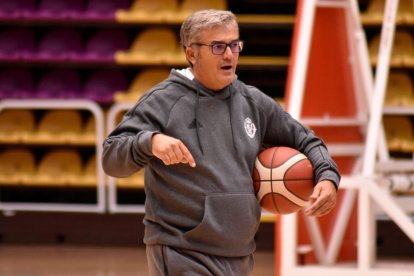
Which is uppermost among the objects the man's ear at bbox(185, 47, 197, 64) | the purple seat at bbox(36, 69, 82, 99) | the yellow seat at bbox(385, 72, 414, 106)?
the man's ear at bbox(185, 47, 197, 64)

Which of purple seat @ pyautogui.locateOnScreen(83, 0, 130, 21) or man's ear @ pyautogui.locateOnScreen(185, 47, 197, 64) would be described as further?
purple seat @ pyautogui.locateOnScreen(83, 0, 130, 21)

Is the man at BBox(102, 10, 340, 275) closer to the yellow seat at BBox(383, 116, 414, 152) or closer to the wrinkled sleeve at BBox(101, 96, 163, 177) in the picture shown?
the wrinkled sleeve at BBox(101, 96, 163, 177)

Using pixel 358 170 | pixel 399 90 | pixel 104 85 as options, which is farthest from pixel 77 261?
pixel 399 90

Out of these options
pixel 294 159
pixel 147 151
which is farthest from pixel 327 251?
pixel 147 151

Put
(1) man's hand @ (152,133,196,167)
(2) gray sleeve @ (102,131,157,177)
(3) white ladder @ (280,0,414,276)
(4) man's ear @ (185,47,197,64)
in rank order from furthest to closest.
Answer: (3) white ladder @ (280,0,414,276)
(4) man's ear @ (185,47,197,64)
(2) gray sleeve @ (102,131,157,177)
(1) man's hand @ (152,133,196,167)

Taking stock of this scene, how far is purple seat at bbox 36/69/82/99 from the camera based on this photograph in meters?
6.84

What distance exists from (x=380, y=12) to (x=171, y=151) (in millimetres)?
4178

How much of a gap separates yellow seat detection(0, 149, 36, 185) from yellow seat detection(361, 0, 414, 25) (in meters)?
2.87

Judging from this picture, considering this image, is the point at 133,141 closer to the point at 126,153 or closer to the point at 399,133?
the point at 126,153

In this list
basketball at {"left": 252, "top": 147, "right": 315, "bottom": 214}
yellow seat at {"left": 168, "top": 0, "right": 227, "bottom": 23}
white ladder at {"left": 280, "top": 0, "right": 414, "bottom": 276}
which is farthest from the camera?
yellow seat at {"left": 168, "top": 0, "right": 227, "bottom": 23}

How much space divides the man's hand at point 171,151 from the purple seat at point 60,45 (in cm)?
432

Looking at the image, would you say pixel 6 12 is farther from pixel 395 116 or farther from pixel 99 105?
pixel 395 116

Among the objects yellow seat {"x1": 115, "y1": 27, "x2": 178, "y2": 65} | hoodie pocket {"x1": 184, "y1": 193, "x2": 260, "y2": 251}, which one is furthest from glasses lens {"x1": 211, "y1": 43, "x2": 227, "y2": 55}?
yellow seat {"x1": 115, "y1": 27, "x2": 178, "y2": 65}

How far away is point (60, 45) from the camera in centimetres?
690
